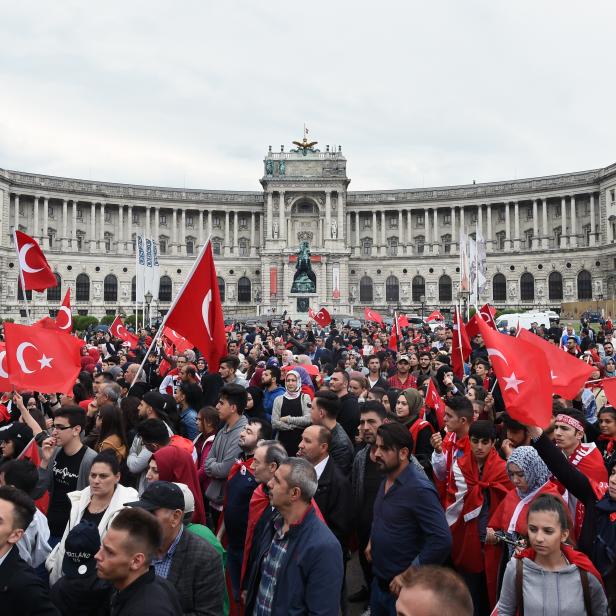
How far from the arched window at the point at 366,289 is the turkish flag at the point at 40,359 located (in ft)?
239

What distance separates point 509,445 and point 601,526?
1512 mm

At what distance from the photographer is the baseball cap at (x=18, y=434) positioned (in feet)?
24.5

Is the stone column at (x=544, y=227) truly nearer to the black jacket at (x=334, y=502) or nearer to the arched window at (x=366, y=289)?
the arched window at (x=366, y=289)

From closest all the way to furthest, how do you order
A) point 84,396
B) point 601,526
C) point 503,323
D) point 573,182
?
1. point 601,526
2. point 84,396
3. point 503,323
4. point 573,182

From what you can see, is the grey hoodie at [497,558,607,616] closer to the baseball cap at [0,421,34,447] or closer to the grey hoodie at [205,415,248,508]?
the grey hoodie at [205,415,248,508]

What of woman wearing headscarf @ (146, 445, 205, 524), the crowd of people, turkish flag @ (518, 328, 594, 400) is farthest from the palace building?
woman wearing headscarf @ (146, 445, 205, 524)

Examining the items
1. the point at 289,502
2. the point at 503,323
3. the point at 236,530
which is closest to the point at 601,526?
the point at 289,502

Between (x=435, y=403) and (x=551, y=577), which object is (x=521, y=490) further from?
(x=435, y=403)

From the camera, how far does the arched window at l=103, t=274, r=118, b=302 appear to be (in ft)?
256

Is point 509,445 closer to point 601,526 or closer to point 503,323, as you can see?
point 601,526

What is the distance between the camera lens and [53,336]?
988 centimetres

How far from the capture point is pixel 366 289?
3243 inches

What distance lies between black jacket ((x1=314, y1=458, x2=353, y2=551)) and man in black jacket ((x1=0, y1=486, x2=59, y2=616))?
8.88ft

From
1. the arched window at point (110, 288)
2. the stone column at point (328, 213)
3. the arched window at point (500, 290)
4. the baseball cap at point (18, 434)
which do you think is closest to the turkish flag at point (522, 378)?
the baseball cap at point (18, 434)
